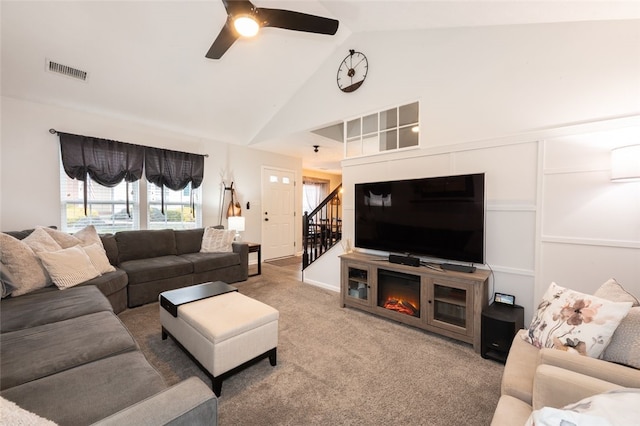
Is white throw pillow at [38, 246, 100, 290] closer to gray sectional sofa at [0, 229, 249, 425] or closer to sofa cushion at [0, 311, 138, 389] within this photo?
gray sectional sofa at [0, 229, 249, 425]

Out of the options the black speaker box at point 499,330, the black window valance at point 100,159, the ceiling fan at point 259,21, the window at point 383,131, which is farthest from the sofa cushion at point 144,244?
the black speaker box at point 499,330

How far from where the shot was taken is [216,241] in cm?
425

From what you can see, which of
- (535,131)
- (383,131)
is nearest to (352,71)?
(383,131)

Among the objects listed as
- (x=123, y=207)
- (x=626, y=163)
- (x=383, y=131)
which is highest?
(x=383, y=131)

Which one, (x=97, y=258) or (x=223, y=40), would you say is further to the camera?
(x=97, y=258)

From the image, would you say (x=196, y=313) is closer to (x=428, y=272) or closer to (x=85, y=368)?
(x=85, y=368)

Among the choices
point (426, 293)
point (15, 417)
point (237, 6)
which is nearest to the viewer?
point (15, 417)

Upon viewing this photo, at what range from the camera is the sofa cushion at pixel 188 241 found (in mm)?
4105

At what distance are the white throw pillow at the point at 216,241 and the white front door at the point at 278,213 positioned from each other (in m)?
1.49

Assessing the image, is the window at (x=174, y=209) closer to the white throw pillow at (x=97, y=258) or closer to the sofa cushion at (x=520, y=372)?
the white throw pillow at (x=97, y=258)

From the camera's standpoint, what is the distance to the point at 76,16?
8.49 feet

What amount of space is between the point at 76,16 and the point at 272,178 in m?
3.82

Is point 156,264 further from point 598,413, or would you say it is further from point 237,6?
point 598,413

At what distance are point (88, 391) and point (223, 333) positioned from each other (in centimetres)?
72
